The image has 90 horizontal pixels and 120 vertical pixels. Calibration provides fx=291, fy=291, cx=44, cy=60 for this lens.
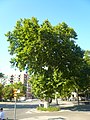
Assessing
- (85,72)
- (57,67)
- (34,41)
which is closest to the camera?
(34,41)

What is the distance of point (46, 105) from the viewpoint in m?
45.0

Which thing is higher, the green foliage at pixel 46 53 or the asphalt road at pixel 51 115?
the green foliage at pixel 46 53

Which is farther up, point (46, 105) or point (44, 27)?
point (44, 27)

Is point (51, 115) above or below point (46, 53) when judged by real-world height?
below

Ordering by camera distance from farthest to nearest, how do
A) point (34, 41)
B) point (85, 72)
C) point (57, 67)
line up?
point (85, 72) < point (57, 67) < point (34, 41)

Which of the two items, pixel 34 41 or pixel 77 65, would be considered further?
pixel 77 65

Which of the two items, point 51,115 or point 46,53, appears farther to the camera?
point 46,53

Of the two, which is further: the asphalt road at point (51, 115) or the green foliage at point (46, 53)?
the green foliage at point (46, 53)

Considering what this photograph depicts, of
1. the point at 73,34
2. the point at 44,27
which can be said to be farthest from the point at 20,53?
the point at 73,34

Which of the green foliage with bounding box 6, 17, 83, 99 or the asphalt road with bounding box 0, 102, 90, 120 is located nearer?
the asphalt road with bounding box 0, 102, 90, 120

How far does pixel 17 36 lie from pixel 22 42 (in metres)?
1.66

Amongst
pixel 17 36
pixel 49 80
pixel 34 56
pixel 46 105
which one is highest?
pixel 17 36

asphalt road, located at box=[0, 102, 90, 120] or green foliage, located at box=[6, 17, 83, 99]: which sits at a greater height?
green foliage, located at box=[6, 17, 83, 99]

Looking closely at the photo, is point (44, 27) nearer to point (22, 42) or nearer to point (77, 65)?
point (22, 42)
